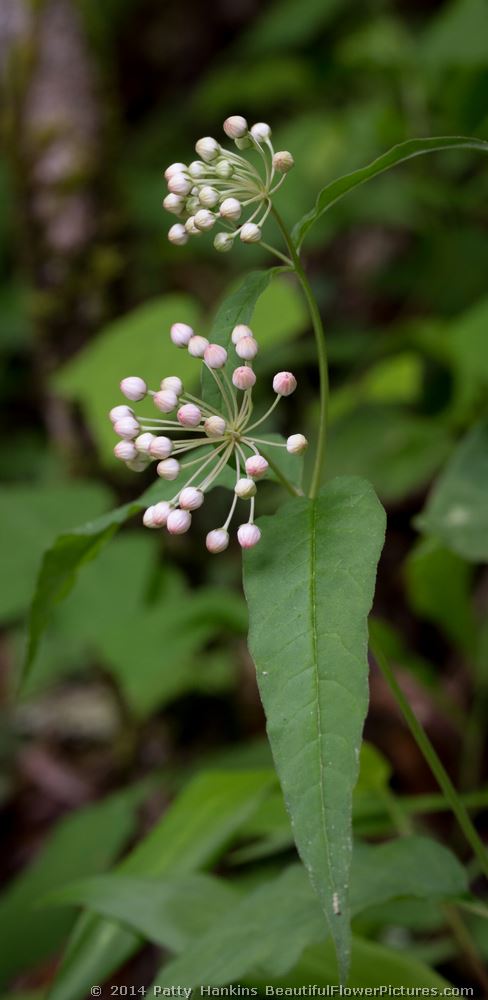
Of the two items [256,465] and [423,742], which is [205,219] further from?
[423,742]

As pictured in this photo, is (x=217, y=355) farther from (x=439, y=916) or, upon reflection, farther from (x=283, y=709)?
(x=439, y=916)

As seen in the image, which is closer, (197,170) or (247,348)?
(247,348)

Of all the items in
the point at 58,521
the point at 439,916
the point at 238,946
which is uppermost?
the point at 58,521

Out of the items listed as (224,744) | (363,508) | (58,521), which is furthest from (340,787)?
(224,744)

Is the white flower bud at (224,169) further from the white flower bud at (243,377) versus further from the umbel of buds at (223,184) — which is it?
the white flower bud at (243,377)

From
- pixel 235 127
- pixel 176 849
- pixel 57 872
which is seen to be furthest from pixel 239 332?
pixel 57 872

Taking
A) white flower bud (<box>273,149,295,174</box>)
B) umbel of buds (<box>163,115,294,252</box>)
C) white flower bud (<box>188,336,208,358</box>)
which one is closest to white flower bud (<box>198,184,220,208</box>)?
umbel of buds (<box>163,115,294,252</box>)
